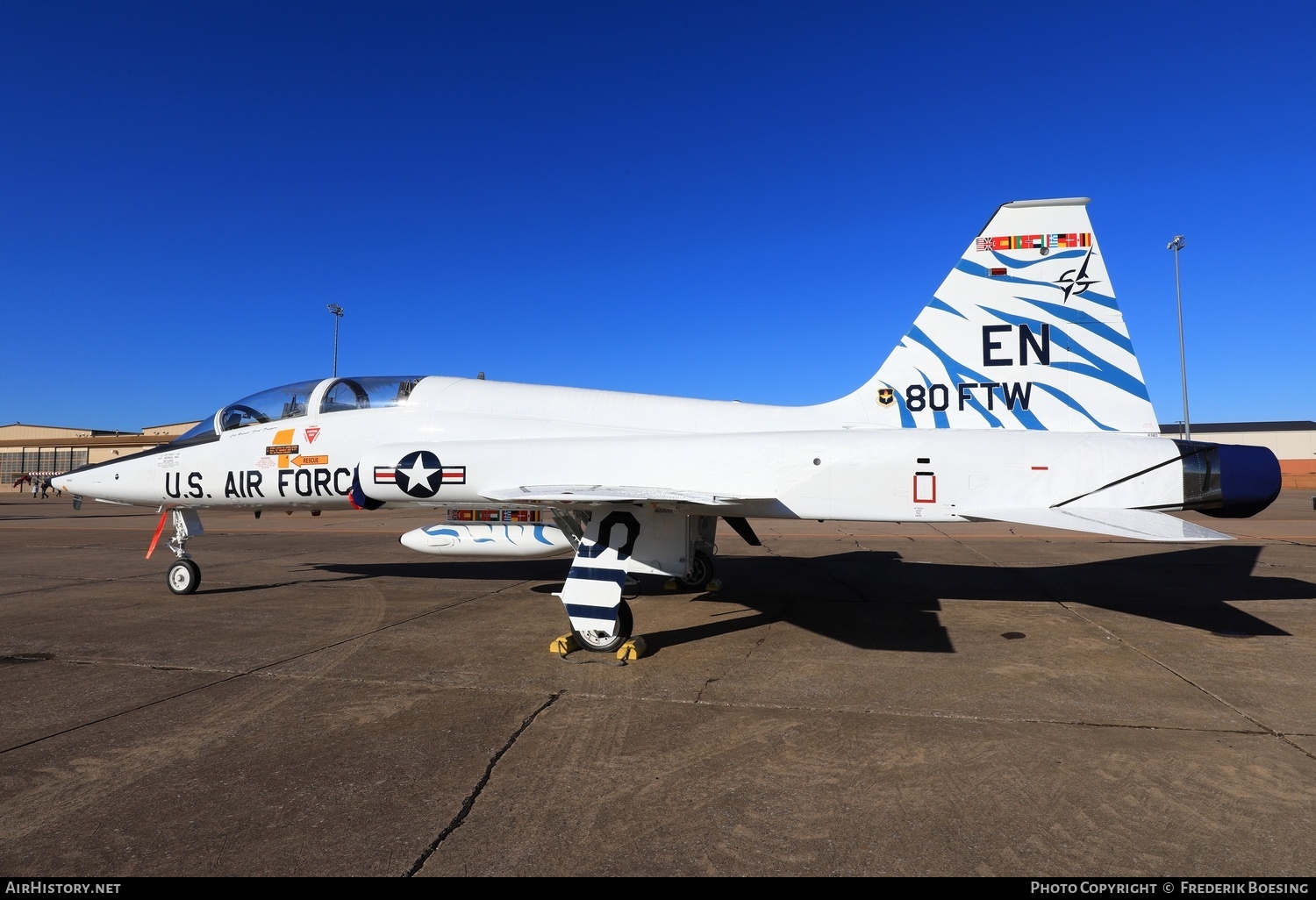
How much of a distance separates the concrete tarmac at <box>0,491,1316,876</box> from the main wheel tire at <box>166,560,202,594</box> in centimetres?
34

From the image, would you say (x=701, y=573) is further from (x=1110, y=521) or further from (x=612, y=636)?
(x=1110, y=521)

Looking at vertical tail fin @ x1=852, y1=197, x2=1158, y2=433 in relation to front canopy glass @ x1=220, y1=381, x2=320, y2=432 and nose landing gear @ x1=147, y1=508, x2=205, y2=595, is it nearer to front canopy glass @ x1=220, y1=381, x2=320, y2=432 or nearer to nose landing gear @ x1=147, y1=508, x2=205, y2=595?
front canopy glass @ x1=220, y1=381, x2=320, y2=432

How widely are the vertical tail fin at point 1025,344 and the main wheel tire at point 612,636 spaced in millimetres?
3294

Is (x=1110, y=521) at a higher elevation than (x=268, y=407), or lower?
lower

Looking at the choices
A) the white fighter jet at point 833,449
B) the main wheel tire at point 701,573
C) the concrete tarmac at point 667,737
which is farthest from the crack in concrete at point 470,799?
the main wheel tire at point 701,573

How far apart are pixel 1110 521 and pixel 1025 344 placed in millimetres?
2064

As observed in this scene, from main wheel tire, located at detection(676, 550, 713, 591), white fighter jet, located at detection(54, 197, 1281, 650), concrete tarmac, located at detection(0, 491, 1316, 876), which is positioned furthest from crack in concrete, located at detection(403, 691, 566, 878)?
main wheel tire, located at detection(676, 550, 713, 591)

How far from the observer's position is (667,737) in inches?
159

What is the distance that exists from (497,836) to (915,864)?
1.76m

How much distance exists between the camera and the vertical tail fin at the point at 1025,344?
21.1ft

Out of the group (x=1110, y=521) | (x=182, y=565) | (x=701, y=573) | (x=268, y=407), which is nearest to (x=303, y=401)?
(x=268, y=407)

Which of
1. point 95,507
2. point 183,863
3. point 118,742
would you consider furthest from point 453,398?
point 95,507
